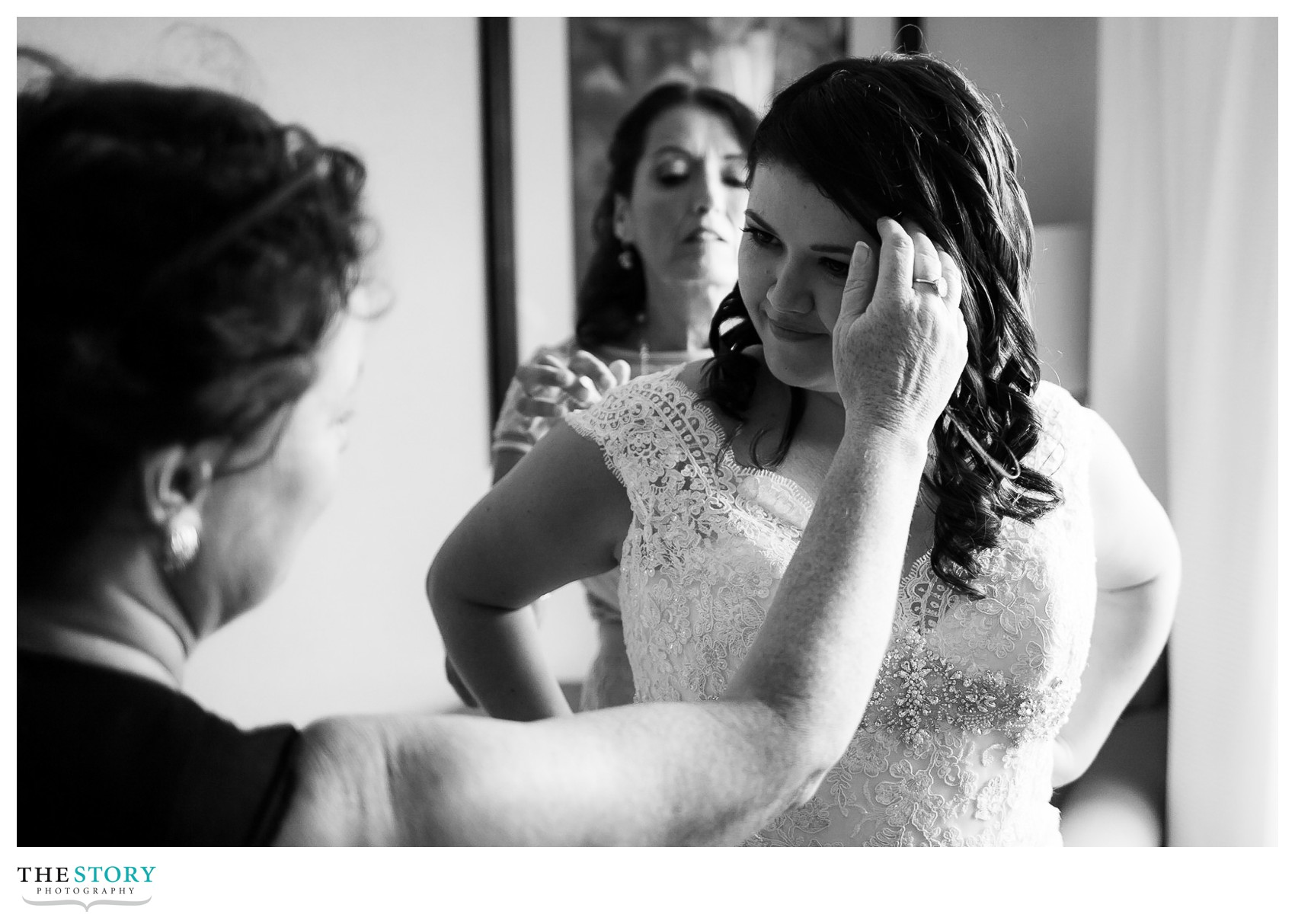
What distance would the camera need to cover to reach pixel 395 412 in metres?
2.01

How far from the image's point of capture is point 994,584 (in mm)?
942

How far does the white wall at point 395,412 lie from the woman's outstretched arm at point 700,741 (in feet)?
4.04

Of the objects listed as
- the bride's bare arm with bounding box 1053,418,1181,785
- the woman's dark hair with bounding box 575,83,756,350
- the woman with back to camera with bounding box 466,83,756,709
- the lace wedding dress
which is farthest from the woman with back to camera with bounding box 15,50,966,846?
the woman's dark hair with bounding box 575,83,756,350

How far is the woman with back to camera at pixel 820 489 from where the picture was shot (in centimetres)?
92

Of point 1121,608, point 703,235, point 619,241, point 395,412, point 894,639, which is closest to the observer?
point 894,639

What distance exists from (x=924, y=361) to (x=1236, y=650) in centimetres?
100

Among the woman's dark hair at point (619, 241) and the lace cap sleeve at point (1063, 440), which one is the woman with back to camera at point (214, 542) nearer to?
the lace cap sleeve at point (1063, 440)

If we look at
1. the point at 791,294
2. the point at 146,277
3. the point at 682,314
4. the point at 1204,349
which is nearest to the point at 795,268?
the point at 791,294

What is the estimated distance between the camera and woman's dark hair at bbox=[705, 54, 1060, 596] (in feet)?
3.00

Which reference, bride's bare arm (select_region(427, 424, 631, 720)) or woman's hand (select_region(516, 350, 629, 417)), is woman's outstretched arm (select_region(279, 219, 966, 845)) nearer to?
bride's bare arm (select_region(427, 424, 631, 720))

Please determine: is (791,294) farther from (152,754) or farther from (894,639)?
(152,754)

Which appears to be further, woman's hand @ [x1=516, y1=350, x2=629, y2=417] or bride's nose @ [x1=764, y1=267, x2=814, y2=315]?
woman's hand @ [x1=516, y1=350, x2=629, y2=417]

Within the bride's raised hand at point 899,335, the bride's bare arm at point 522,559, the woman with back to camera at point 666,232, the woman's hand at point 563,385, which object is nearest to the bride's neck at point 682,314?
the woman with back to camera at point 666,232

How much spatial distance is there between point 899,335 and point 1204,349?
3.50 ft
